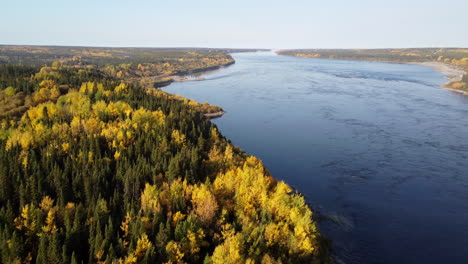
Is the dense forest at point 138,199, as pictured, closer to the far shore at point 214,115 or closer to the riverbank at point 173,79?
the far shore at point 214,115

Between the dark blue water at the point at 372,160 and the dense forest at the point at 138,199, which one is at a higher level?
the dense forest at the point at 138,199

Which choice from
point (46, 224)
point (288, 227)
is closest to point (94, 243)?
point (46, 224)

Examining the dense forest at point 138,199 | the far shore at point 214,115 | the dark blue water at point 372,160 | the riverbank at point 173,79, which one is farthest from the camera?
the riverbank at point 173,79

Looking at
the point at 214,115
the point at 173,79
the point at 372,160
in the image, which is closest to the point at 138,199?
the point at 372,160

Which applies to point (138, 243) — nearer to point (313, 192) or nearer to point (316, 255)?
point (316, 255)

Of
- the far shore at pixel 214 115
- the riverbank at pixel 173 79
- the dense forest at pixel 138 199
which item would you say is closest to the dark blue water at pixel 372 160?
the far shore at pixel 214 115
